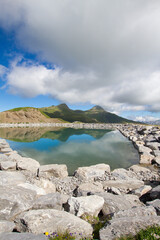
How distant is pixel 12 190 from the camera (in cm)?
688

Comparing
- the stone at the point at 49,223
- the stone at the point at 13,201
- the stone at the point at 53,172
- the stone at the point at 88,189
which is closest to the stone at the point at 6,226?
the stone at the point at 49,223

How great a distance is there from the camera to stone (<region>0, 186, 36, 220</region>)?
5860 mm

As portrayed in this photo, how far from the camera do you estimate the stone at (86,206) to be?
6.89 metres

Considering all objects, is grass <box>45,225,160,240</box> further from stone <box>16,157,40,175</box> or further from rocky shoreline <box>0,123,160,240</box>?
stone <box>16,157,40,175</box>

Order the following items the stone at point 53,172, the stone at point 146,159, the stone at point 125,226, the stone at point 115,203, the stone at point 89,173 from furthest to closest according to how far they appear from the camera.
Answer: the stone at point 146,159 → the stone at point 53,172 → the stone at point 89,173 → the stone at point 115,203 → the stone at point 125,226

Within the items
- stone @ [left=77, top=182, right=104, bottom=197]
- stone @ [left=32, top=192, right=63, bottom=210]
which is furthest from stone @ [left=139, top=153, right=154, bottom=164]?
stone @ [left=32, top=192, right=63, bottom=210]

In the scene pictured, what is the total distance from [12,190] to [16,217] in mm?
1365

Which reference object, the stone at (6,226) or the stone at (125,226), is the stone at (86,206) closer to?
the stone at (125,226)

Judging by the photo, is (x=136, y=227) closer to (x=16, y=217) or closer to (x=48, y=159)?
(x=16, y=217)

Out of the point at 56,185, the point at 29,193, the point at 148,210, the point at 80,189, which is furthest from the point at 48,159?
the point at 148,210

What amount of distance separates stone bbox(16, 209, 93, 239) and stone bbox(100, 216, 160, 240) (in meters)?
0.86

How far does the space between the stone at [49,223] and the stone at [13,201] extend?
0.40 metres

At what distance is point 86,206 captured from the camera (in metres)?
7.07

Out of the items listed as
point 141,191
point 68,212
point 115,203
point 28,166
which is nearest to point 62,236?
point 68,212
